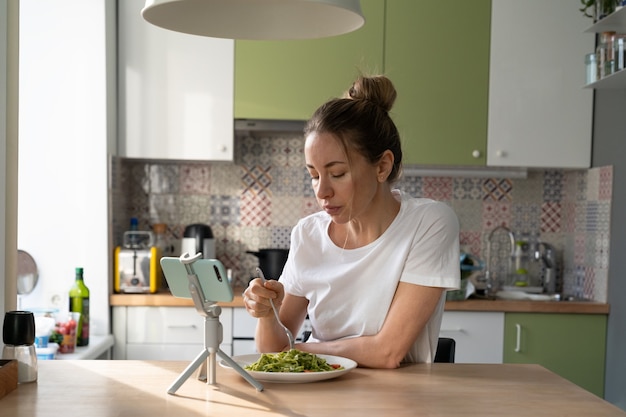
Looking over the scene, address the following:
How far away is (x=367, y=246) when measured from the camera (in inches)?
78.2

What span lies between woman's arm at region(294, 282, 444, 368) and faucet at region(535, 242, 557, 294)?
2.22 m

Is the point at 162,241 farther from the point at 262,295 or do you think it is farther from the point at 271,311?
the point at 262,295

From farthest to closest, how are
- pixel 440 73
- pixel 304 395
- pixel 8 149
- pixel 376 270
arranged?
pixel 440 73, pixel 8 149, pixel 376 270, pixel 304 395

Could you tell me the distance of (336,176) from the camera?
1.89 metres

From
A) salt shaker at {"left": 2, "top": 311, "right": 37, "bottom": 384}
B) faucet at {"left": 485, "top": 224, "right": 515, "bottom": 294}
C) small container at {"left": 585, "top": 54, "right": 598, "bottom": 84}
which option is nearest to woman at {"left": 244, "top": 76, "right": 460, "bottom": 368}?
salt shaker at {"left": 2, "top": 311, "right": 37, "bottom": 384}

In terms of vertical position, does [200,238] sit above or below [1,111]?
below

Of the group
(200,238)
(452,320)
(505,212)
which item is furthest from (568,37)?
(200,238)

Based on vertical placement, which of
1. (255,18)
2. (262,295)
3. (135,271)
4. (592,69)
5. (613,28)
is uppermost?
(613,28)

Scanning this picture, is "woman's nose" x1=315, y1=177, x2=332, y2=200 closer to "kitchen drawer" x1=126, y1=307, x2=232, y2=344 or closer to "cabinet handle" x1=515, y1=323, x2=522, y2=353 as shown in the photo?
"kitchen drawer" x1=126, y1=307, x2=232, y2=344

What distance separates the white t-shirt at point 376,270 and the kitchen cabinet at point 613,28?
142 centimetres

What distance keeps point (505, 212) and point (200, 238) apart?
1559 mm

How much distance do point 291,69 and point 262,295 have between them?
7.11 feet

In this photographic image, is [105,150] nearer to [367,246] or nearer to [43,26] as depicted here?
[43,26]

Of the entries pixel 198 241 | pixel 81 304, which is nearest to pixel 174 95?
pixel 198 241
